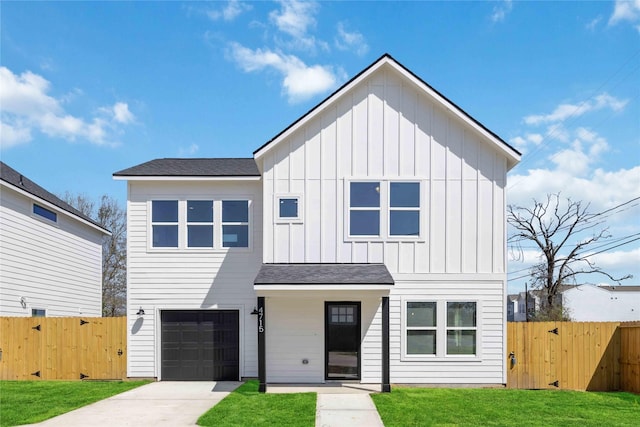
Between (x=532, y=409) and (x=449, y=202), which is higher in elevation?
(x=449, y=202)

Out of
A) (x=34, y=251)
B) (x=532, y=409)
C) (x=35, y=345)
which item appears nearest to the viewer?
(x=532, y=409)

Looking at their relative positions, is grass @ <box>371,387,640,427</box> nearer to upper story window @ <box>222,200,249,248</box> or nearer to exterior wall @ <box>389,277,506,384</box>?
exterior wall @ <box>389,277,506,384</box>

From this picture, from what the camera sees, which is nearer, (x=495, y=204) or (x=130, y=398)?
(x=130, y=398)

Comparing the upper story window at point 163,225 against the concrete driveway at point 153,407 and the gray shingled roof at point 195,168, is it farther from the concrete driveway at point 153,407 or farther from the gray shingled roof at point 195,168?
the concrete driveway at point 153,407

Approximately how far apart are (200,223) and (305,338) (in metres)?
4.30

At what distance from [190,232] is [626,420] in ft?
35.1

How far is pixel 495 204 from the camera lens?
11.3 metres

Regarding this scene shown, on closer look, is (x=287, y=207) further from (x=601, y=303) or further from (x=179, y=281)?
(x=601, y=303)

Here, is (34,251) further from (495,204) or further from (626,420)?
(626,420)

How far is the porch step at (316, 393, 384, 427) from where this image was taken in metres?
7.70

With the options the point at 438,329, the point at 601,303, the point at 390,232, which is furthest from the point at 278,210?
the point at 601,303

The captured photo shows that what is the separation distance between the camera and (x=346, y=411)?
335 inches

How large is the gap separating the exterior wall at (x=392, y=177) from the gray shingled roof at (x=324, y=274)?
11.0 inches

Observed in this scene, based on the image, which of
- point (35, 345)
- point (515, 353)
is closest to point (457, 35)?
point (515, 353)
